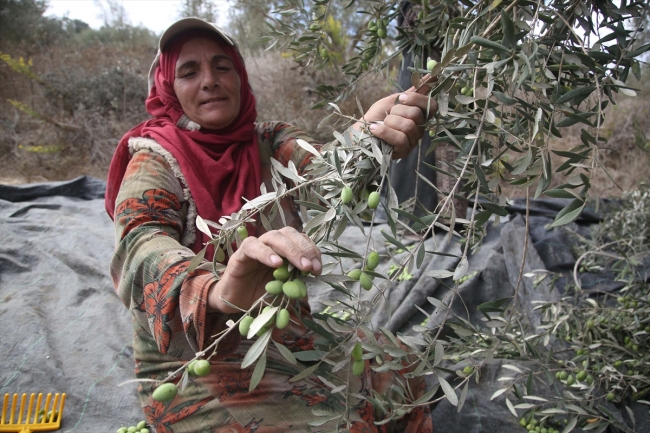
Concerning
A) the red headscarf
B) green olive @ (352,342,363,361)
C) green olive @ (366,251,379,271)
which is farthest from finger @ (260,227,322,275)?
the red headscarf

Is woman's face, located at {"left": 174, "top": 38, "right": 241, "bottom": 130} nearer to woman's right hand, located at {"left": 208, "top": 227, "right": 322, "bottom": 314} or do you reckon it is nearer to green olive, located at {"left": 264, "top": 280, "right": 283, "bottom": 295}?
woman's right hand, located at {"left": 208, "top": 227, "right": 322, "bottom": 314}

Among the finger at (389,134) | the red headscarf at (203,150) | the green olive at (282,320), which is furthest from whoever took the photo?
the red headscarf at (203,150)

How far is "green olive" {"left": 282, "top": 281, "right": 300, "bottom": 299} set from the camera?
687 millimetres

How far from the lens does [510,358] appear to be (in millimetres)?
2070

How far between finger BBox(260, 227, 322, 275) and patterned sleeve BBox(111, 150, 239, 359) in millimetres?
301

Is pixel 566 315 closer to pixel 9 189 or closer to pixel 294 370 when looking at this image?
pixel 294 370

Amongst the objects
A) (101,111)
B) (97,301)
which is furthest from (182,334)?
(101,111)

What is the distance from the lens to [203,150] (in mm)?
1684

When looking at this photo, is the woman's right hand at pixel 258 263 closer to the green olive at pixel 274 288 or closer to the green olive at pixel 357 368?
the green olive at pixel 274 288

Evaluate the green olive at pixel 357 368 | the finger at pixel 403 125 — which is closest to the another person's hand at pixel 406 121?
the finger at pixel 403 125

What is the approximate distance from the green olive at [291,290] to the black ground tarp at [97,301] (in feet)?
2.33

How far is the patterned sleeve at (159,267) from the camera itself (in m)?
1.06

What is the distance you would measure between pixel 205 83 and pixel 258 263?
1.01 m

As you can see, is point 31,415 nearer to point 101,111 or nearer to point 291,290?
point 291,290
